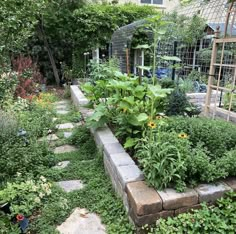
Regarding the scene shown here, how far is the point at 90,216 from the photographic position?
6.47 feet

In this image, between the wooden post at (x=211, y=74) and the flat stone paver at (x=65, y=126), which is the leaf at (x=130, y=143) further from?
the flat stone paver at (x=65, y=126)

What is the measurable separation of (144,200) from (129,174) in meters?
0.36

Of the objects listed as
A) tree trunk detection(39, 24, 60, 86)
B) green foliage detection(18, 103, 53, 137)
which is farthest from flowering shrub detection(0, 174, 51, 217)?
tree trunk detection(39, 24, 60, 86)

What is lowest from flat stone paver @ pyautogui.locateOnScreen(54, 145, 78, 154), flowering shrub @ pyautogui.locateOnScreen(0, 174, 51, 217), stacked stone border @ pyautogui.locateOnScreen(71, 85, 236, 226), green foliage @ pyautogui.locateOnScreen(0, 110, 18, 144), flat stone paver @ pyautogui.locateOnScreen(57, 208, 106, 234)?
flat stone paver @ pyautogui.locateOnScreen(57, 208, 106, 234)

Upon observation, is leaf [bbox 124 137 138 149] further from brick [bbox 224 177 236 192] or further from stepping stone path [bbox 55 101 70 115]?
stepping stone path [bbox 55 101 70 115]

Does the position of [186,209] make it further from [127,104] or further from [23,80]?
[23,80]

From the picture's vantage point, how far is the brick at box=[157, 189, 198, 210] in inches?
64.3

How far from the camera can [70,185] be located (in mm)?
2387

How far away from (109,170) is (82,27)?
7.34 metres

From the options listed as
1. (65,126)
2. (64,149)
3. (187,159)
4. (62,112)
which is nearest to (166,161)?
(187,159)

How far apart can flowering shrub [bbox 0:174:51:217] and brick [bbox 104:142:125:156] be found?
67 cm

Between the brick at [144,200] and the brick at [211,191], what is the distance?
1.09ft

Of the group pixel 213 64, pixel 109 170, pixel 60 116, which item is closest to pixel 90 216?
pixel 109 170

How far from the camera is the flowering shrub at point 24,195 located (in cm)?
187
